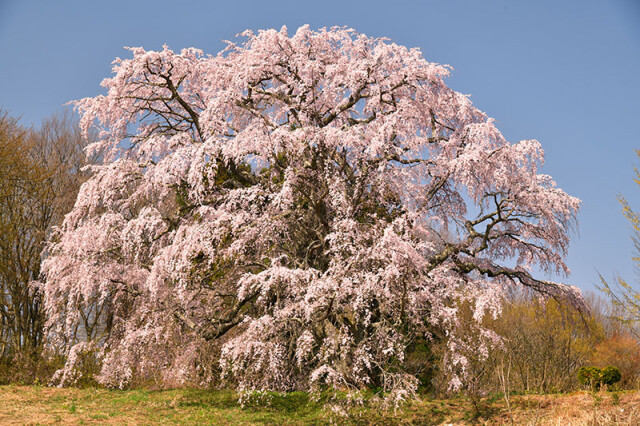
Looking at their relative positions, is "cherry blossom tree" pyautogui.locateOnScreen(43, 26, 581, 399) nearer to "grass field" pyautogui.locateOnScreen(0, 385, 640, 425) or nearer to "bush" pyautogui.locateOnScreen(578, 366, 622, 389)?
"grass field" pyautogui.locateOnScreen(0, 385, 640, 425)

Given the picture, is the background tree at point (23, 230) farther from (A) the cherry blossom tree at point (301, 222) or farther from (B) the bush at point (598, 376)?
(B) the bush at point (598, 376)

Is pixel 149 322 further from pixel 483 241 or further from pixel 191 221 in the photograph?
pixel 483 241

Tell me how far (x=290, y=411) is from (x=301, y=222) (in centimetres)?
480

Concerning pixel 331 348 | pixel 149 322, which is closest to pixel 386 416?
pixel 331 348

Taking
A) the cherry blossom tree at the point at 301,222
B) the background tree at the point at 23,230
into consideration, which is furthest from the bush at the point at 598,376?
the background tree at the point at 23,230

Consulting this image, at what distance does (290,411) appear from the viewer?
12.6 m

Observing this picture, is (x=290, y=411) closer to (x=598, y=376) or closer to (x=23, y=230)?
(x=598, y=376)

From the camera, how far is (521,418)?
11.1m

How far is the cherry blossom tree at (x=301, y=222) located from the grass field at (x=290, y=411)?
1.95 feet

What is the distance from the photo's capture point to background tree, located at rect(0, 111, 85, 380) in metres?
19.2

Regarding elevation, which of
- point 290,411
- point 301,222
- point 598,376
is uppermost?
point 301,222

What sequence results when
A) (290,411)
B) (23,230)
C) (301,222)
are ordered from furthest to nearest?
1. (23,230)
2. (301,222)
3. (290,411)

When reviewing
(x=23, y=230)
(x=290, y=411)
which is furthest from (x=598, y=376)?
(x=23, y=230)

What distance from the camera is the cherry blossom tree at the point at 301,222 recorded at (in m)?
12.5
